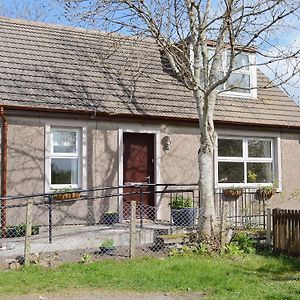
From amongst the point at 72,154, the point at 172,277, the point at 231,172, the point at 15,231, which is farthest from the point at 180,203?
the point at 172,277

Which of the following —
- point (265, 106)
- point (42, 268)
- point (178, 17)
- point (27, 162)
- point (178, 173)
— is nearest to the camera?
point (42, 268)

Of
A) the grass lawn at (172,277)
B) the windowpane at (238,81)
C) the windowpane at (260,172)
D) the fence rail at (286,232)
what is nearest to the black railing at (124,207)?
the windowpane at (260,172)

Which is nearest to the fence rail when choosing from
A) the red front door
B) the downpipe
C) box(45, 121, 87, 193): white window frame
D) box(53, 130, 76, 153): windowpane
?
the red front door

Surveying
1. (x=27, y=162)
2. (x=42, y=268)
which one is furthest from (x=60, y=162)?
(x=42, y=268)

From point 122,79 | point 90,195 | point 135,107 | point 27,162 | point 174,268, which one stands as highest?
point 122,79

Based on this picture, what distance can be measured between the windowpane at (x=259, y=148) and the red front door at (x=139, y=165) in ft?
11.7

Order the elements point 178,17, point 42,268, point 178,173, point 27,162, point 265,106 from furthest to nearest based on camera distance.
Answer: point 265,106 → point 178,173 → point 27,162 → point 178,17 → point 42,268

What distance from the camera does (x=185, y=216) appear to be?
13.3 metres

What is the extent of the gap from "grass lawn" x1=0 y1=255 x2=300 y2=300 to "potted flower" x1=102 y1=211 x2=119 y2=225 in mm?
3124

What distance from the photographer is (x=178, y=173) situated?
49.5 feet

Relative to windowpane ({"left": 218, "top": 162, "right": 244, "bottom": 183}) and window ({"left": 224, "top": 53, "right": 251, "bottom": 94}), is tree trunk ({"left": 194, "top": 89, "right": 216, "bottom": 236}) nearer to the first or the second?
windowpane ({"left": 218, "top": 162, "right": 244, "bottom": 183})

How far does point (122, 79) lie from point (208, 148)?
4.39 m

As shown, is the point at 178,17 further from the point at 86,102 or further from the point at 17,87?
the point at 17,87

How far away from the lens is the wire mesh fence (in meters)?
11.0
